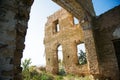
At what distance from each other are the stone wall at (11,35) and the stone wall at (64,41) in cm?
876

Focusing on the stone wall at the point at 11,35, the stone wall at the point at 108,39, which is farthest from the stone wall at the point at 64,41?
the stone wall at the point at 11,35

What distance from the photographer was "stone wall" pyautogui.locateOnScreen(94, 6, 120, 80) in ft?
23.8

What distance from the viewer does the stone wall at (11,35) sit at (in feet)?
7.71

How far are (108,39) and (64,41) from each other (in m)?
5.79

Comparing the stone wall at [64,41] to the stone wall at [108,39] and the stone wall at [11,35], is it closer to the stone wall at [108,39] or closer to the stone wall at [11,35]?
the stone wall at [108,39]

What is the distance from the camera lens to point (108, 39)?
784 cm

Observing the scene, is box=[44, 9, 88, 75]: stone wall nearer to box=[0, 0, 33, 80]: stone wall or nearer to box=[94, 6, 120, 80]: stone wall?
box=[94, 6, 120, 80]: stone wall

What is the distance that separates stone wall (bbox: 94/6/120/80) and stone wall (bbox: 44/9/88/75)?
3.39m

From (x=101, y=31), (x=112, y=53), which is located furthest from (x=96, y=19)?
(x=112, y=53)

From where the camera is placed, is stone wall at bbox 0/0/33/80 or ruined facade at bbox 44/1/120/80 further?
ruined facade at bbox 44/1/120/80

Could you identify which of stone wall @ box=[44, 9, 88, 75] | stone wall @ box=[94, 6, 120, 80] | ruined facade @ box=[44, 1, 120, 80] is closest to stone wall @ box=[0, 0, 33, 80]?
ruined facade @ box=[44, 1, 120, 80]

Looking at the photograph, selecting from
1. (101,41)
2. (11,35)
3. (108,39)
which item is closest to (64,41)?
(101,41)

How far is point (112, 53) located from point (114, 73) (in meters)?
1.08

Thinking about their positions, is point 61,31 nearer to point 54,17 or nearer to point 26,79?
point 54,17
